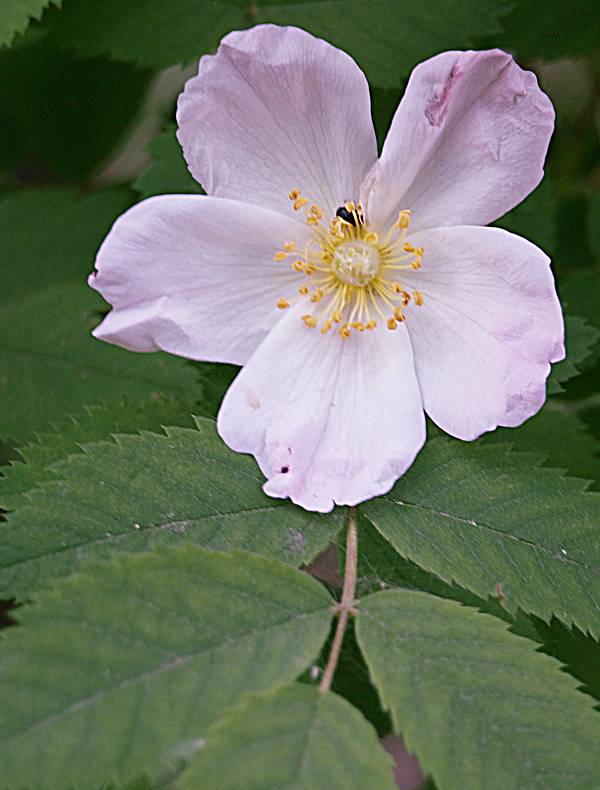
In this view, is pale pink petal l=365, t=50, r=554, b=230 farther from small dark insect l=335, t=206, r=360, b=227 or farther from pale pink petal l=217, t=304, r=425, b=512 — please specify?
pale pink petal l=217, t=304, r=425, b=512

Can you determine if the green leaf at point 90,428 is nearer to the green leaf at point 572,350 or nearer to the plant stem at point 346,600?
the plant stem at point 346,600

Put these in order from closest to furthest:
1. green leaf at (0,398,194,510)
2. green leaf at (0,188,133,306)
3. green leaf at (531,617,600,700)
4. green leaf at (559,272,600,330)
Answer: green leaf at (0,398,194,510) → green leaf at (531,617,600,700) → green leaf at (559,272,600,330) → green leaf at (0,188,133,306)

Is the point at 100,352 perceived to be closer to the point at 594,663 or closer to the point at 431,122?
the point at 431,122

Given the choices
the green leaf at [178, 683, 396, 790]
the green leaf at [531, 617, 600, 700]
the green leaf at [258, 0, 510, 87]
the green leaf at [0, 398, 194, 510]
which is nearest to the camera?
the green leaf at [178, 683, 396, 790]

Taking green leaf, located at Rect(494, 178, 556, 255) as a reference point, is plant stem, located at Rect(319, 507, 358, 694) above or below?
above

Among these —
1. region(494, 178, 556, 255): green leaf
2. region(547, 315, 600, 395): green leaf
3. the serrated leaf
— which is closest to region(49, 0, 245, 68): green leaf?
the serrated leaf

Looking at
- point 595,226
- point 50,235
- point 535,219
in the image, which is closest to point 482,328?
point 535,219
